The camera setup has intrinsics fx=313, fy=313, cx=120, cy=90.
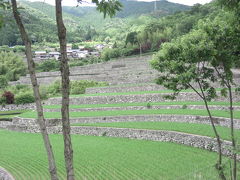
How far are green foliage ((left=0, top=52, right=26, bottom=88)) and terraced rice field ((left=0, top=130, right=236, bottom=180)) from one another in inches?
1682

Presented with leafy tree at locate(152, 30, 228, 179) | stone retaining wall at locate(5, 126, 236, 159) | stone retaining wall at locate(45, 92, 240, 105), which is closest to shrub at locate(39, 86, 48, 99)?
stone retaining wall at locate(45, 92, 240, 105)

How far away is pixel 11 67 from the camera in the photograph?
6638 centimetres

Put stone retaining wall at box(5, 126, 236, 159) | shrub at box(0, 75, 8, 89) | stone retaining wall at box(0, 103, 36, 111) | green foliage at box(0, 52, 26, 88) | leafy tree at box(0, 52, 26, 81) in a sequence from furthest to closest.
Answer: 1. leafy tree at box(0, 52, 26, 81)
2. green foliage at box(0, 52, 26, 88)
3. shrub at box(0, 75, 8, 89)
4. stone retaining wall at box(0, 103, 36, 111)
5. stone retaining wall at box(5, 126, 236, 159)

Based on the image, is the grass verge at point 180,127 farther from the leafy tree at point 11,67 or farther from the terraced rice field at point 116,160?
the leafy tree at point 11,67

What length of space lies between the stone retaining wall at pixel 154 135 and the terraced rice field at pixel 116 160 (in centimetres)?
61

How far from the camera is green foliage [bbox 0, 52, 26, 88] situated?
63.8 m

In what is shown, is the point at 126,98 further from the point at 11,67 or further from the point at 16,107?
the point at 11,67

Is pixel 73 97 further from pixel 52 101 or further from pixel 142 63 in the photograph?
pixel 142 63

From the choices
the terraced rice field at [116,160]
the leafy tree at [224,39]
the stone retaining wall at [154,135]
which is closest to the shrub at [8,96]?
the stone retaining wall at [154,135]

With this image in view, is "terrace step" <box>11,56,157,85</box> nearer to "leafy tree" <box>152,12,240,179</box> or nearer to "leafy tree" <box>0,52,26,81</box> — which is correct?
"leafy tree" <box>0,52,26,81</box>

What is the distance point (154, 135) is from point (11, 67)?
51874 mm

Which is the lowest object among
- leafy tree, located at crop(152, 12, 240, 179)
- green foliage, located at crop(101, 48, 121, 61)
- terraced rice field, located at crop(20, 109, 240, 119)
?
terraced rice field, located at crop(20, 109, 240, 119)

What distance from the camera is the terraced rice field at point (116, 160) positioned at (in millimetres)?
14171

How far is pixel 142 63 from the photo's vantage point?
53.7 m
